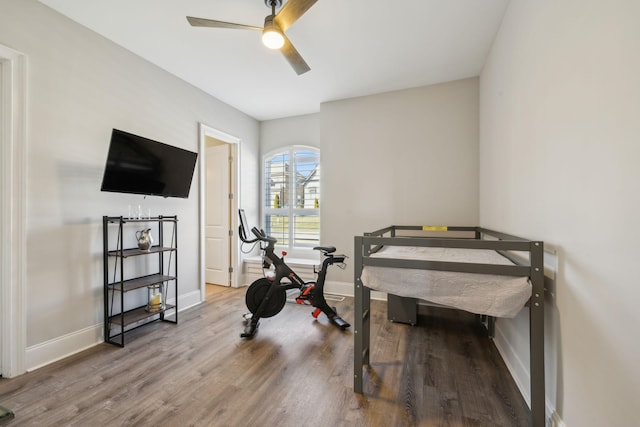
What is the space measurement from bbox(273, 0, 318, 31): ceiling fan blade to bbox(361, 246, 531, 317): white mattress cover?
1.70 meters

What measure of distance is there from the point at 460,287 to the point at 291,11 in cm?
200

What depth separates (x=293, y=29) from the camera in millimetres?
2291

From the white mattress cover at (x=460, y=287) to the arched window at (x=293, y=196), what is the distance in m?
2.63

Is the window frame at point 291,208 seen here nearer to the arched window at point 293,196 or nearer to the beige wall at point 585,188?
the arched window at point 293,196

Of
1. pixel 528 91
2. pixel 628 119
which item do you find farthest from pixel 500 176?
pixel 628 119

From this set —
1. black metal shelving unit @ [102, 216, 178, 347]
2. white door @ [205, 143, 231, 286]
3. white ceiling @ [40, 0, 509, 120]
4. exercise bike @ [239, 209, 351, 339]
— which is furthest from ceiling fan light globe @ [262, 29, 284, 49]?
white door @ [205, 143, 231, 286]

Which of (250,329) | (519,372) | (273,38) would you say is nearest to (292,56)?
(273,38)

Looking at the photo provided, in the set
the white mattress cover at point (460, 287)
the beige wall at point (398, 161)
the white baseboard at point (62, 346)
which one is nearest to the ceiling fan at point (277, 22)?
the white mattress cover at point (460, 287)

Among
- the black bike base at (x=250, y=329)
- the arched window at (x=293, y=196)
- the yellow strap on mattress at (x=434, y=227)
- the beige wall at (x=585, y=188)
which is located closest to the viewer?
the beige wall at (x=585, y=188)

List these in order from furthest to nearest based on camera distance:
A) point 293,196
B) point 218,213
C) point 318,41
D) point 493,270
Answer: point 293,196, point 218,213, point 318,41, point 493,270

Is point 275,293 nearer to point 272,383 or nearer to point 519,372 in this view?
point 272,383

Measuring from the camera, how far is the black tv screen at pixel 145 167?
2238 mm

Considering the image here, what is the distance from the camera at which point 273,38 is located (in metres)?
1.88

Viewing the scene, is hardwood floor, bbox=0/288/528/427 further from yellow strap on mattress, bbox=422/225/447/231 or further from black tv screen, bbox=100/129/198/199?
black tv screen, bbox=100/129/198/199
